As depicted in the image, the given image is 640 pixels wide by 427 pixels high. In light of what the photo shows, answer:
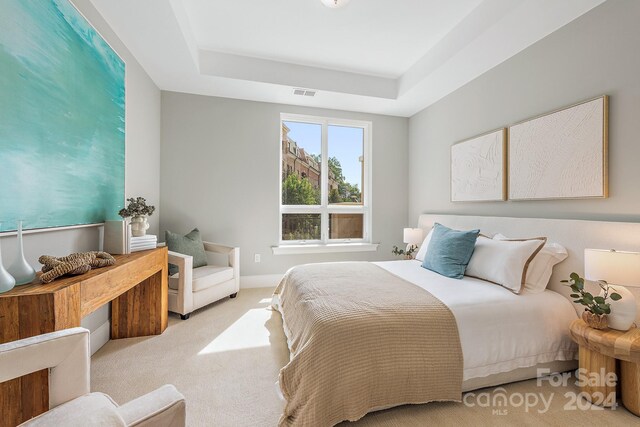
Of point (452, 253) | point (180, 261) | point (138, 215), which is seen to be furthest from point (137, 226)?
point (452, 253)

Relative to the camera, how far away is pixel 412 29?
2.71 meters

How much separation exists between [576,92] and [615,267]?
1.39 m

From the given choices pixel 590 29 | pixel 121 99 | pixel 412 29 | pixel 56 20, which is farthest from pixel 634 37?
pixel 121 99

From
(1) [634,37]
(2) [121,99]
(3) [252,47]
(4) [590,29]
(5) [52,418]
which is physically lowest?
(5) [52,418]

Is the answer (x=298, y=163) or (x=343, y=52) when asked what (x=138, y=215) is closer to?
(x=298, y=163)

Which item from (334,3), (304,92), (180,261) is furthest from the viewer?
(304,92)

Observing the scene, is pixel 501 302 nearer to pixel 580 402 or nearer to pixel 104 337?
pixel 580 402

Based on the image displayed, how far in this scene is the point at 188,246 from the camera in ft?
10.3

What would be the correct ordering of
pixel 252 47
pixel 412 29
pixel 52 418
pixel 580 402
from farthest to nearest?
1. pixel 252 47
2. pixel 412 29
3. pixel 580 402
4. pixel 52 418

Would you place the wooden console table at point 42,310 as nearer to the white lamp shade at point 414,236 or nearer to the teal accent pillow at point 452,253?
the teal accent pillow at point 452,253

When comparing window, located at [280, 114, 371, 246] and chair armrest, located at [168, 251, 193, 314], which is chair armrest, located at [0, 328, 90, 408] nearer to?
chair armrest, located at [168, 251, 193, 314]

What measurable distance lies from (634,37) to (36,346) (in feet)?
11.3

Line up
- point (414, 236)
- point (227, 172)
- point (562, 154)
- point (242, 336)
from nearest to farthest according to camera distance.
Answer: point (562, 154) < point (242, 336) < point (414, 236) < point (227, 172)

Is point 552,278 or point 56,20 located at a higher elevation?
point 56,20
